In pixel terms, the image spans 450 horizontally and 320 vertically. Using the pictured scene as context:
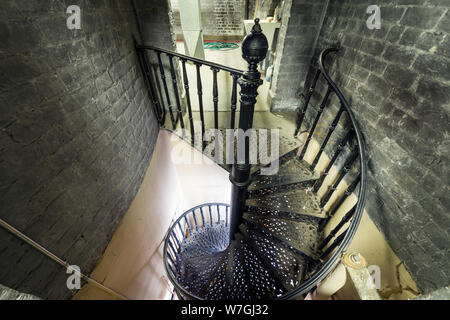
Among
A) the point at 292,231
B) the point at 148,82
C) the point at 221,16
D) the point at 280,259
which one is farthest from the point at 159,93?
the point at 221,16

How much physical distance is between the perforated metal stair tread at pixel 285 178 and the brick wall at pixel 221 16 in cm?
784

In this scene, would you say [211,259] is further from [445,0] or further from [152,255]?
[445,0]

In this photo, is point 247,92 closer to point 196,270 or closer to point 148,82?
point 148,82

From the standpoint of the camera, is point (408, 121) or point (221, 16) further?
point (221, 16)

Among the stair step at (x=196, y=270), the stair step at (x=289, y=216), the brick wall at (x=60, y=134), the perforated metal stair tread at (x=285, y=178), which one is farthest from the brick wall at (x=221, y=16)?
the stair step at (x=196, y=270)

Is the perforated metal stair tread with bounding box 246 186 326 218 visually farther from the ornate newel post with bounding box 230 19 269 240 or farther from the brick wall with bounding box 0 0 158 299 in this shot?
the brick wall with bounding box 0 0 158 299

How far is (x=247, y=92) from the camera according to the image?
4.10ft

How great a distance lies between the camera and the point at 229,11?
750cm

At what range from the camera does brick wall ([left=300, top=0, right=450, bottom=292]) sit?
1.26 meters

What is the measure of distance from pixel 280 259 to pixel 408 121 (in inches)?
64.3

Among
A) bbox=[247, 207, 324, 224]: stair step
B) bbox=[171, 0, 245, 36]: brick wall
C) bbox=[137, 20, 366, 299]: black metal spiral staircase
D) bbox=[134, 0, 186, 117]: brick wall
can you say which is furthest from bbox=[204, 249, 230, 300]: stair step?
bbox=[171, 0, 245, 36]: brick wall

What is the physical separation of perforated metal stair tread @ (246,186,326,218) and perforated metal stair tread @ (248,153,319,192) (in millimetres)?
96

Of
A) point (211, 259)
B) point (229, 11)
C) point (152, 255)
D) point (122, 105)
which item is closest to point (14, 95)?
point (122, 105)

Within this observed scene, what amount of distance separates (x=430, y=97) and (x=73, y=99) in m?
2.44
